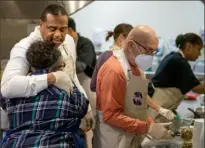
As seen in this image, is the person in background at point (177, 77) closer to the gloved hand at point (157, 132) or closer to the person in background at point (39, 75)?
the gloved hand at point (157, 132)

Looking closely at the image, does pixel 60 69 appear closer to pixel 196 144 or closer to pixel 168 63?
pixel 196 144

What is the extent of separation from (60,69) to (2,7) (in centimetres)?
73

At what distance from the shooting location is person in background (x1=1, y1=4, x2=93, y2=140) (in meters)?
1.14

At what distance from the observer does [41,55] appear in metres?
1.15

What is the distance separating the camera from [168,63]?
1.96 meters

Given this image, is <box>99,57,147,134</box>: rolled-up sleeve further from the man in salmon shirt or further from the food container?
the food container

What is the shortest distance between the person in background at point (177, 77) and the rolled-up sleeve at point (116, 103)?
2.46 ft

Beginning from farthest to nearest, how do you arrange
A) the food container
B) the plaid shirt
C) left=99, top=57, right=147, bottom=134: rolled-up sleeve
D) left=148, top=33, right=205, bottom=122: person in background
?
left=148, top=33, right=205, bottom=122: person in background < the food container < left=99, top=57, right=147, bottom=134: rolled-up sleeve < the plaid shirt

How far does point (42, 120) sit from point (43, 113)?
3 centimetres

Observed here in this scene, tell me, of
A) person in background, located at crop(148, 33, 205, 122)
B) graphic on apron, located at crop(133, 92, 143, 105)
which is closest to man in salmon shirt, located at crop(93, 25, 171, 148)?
graphic on apron, located at crop(133, 92, 143, 105)

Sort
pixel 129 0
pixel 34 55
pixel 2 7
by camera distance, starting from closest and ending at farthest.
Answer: pixel 34 55 → pixel 2 7 → pixel 129 0

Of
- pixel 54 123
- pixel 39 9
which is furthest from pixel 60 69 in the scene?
pixel 39 9

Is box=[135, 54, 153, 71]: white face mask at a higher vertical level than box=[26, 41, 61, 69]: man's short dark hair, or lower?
lower

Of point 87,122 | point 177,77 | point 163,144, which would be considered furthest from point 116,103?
point 177,77
